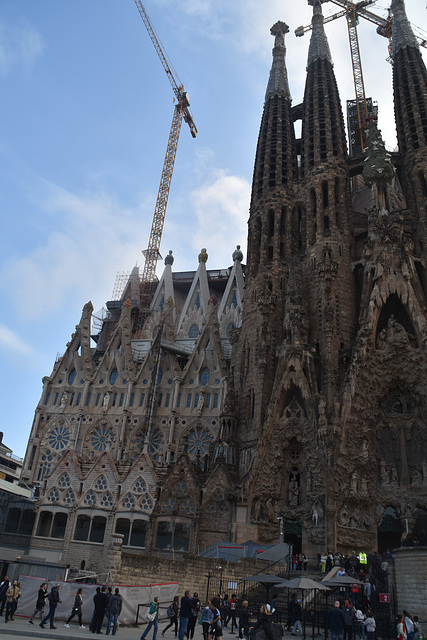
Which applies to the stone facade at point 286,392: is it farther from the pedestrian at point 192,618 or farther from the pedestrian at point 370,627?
the pedestrian at point 370,627

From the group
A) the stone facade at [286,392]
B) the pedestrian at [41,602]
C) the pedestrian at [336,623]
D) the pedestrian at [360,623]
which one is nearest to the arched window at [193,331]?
the stone facade at [286,392]

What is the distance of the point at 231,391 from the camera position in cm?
3578

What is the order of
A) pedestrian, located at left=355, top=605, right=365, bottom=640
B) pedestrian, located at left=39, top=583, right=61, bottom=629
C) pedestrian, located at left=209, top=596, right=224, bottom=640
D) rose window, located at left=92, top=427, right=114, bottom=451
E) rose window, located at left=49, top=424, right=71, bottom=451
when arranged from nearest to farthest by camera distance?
pedestrian, located at left=209, top=596, right=224, bottom=640
pedestrian, located at left=39, top=583, right=61, bottom=629
pedestrian, located at left=355, top=605, right=365, bottom=640
rose window, located at left=92, top=427, right=114, bottom=451
rose window, located at left=49, top=424, right=71, bottom=451

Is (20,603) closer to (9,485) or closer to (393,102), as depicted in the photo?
(9,485)

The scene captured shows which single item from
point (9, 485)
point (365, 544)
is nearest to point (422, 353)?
point (365, 544)

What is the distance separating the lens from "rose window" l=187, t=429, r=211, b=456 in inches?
1569

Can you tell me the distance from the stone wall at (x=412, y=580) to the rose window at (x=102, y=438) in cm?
2778

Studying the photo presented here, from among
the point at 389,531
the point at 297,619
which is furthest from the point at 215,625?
the point at 389,531

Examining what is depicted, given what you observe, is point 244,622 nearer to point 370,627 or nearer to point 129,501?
point 370,627

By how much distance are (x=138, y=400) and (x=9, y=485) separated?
37.7ft

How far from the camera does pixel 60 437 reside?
43094 millimetres

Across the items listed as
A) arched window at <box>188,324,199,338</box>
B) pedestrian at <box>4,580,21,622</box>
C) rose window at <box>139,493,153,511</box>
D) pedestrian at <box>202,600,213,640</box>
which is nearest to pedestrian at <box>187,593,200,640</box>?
pedestrian at <box>202,600,213,640</box>

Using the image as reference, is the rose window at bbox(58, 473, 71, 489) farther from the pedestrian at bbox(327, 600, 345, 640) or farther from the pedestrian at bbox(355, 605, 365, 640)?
the pedestrian at bbox(327, 600, 345, 640)

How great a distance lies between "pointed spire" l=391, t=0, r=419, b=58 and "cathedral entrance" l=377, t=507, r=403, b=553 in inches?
1611
